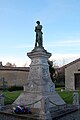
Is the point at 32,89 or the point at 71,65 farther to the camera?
the point at 71,65

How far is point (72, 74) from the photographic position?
3716 cm

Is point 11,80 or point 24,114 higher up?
point 11,80

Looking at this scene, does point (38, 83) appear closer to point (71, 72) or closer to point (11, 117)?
point (11, 117)

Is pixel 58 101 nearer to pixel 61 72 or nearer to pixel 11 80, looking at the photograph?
pixel 11 80

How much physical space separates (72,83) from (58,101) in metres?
22.3

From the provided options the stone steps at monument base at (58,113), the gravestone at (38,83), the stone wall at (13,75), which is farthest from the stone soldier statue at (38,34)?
the stone wall at (13,75)

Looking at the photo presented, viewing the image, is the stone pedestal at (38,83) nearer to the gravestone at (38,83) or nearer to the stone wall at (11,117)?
the gravestone at (38,83)

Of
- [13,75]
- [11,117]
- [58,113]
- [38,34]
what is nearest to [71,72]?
[13,75]

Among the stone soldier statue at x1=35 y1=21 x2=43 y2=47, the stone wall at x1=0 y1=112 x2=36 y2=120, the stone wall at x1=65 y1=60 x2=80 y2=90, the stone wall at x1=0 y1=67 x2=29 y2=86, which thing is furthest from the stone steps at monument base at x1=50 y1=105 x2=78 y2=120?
the stone wall at x1=0 y1=67 x2=29 y2=86

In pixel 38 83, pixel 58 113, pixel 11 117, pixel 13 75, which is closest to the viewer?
pixel 11 117

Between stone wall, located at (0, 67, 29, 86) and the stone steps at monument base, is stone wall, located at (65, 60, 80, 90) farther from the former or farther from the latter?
the stone steps at monument base

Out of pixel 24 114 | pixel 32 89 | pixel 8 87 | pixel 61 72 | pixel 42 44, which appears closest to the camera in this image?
pixel 24 114

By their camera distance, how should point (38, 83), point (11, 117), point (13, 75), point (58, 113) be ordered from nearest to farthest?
point (11, 117)
point (58, 113)
point (38, 83)
point (13, 75)

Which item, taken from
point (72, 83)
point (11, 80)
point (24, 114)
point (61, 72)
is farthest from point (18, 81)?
point (24, 114)
